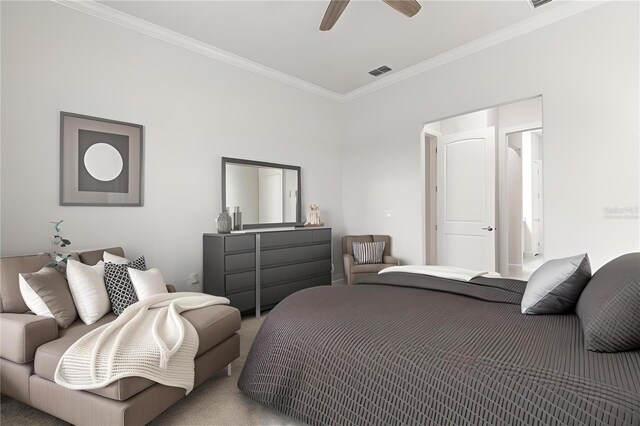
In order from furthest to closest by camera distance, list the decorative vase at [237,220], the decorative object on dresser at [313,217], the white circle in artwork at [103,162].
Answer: the decorative object on dresser at [313,217] → the decorative vase at [237,220] → the white circle in artwork at [103,162]

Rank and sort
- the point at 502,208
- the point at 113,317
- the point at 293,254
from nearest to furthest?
the point at 113,317 → the point at 293,254 → the point at 502,208

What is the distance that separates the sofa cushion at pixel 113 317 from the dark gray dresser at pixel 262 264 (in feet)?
3.66

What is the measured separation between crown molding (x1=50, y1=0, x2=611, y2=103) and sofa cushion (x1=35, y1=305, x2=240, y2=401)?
2623mm

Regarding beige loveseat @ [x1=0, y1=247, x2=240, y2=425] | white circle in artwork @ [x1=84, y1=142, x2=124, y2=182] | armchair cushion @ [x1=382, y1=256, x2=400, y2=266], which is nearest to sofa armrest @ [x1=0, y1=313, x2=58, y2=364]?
beige loveseat @ [x1=0, y1=247, x2=240, y2=425]

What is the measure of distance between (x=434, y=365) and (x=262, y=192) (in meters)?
3.30

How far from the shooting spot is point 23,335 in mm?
1664

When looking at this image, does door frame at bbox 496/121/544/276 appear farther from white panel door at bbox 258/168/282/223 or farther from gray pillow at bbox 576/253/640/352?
gray pillow at bbox 576/253/640/352

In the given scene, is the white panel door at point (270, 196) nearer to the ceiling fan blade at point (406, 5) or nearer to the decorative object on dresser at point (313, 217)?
the decorative object on dresser at point (313, 217)

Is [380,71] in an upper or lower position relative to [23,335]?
upper

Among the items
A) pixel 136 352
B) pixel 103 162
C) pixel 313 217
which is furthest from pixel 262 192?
pixel 136 352

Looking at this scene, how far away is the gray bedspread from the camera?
3.26 feet

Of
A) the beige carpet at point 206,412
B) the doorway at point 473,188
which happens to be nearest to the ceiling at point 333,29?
the doorway at point 473,188

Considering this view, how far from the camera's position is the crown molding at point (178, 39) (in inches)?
111

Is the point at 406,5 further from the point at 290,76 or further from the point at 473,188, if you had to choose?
the point at 473,188
